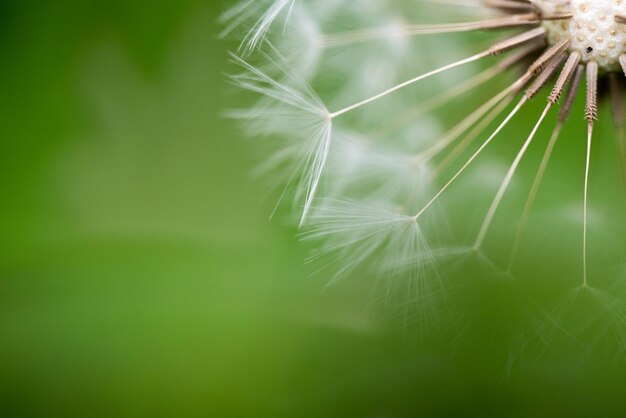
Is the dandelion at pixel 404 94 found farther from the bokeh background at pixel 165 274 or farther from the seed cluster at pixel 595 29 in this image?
the bokeh background at pixel 165 274

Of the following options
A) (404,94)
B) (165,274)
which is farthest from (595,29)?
(165,274)

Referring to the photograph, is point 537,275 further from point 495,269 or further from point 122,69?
point 122,69

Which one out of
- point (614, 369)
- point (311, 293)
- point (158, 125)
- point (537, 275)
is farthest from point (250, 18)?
point (614, 369)

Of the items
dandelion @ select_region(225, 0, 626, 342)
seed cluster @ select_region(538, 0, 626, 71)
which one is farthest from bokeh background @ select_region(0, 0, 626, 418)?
seed cluster @ select_region(538, 0, 626, 71)

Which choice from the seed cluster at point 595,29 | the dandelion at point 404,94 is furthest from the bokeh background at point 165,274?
the seed cluster at point 595,29

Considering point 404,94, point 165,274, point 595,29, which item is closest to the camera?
point 595,29

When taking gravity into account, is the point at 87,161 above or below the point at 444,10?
below

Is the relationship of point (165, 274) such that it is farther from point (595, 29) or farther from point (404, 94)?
point (595, 29)

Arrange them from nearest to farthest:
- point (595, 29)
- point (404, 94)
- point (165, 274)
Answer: point (595, 29) → point (404, 94) → point (165, 274)
